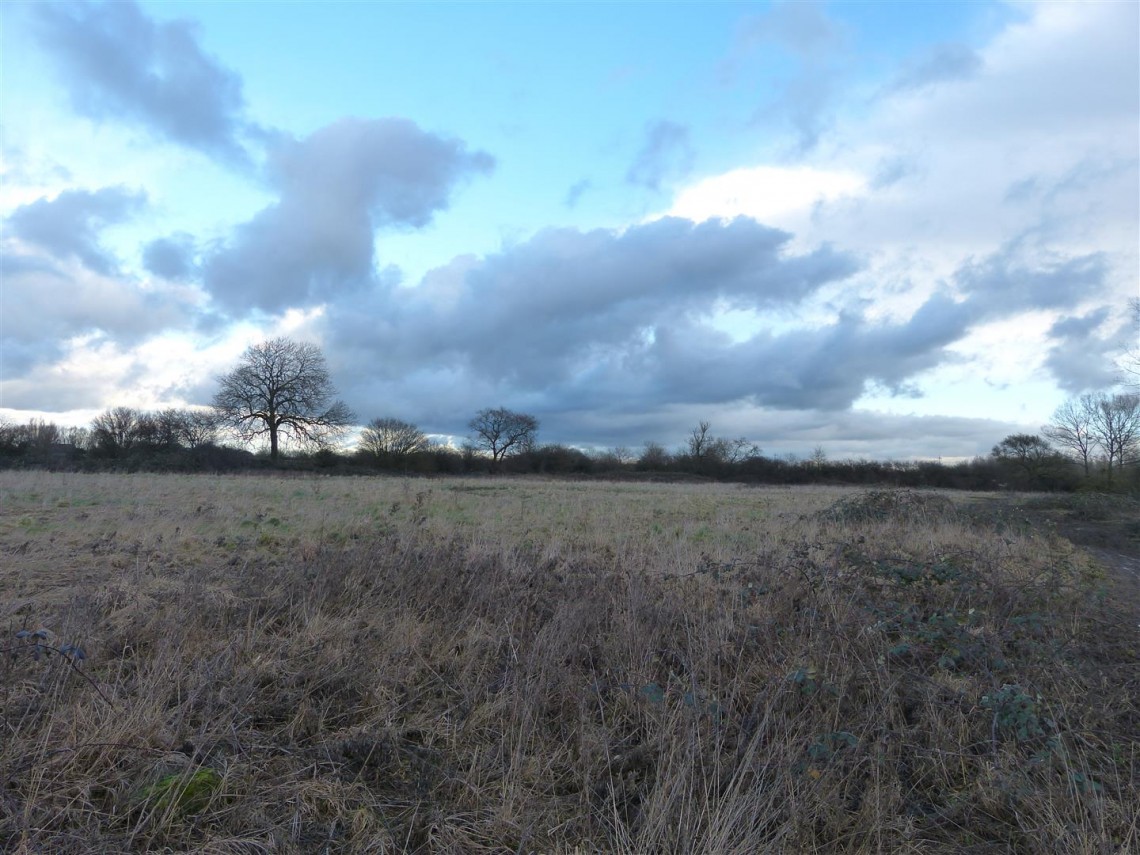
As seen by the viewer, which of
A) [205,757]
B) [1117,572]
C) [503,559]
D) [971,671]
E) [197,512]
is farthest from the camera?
[197,512]

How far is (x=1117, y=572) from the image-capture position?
10781 mm

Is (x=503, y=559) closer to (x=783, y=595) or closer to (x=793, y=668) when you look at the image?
(x=783, y=595)

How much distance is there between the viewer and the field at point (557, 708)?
3.25 meters

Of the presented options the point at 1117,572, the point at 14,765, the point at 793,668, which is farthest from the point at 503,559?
the point at 1117,572

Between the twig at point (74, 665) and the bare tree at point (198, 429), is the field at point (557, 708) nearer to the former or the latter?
the twig at point (74, 665)

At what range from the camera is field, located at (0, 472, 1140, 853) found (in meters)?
3.25

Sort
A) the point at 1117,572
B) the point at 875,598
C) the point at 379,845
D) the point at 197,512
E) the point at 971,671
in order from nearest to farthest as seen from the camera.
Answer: the point at 379,845
the point at 971,671
the point at 875,598
the point at 1117,572
the point at 197,512

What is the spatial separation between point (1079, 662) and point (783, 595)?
2.35m

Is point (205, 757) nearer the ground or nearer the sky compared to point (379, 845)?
nearer the sky

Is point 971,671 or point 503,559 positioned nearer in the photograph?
point 971,671

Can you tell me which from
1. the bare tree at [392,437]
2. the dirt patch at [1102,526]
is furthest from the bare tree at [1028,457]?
the bare tree at [392,437]

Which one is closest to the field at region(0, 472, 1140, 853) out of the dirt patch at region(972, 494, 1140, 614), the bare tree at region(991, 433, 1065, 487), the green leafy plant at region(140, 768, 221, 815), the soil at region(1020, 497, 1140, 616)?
the green leafy plant at region(140, 768, 221, 815)

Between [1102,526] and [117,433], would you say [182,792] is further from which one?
[117,433]

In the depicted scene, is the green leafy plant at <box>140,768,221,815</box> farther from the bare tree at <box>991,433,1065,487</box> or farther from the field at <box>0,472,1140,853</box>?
the bare tree at <box>991,433,1065,487</box>
